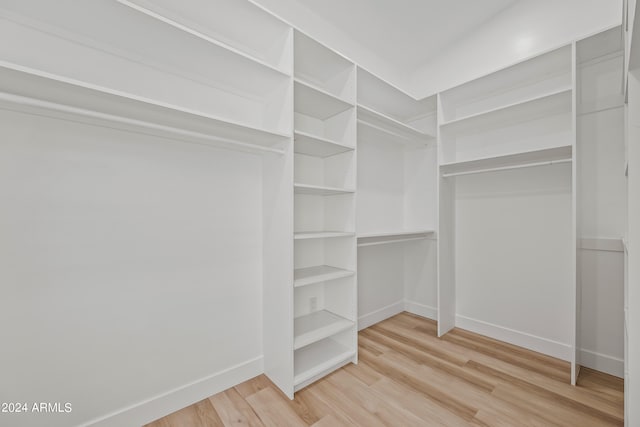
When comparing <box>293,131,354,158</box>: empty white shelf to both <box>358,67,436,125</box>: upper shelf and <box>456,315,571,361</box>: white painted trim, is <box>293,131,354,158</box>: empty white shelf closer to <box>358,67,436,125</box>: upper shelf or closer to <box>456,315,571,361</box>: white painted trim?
<box>358,67,436,125</box>: upper shelf

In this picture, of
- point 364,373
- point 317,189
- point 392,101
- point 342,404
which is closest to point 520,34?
point 392,101

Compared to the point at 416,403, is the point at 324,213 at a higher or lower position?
higher

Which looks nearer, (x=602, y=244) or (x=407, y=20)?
(x=602, y=244)

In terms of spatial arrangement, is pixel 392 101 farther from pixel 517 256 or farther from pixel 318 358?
pixel 318 358

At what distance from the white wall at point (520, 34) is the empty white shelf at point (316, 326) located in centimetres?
240

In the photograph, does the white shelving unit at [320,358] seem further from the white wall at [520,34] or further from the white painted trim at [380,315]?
the white wall at [520,34]

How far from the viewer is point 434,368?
78.2 inches

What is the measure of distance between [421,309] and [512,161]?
1.80m

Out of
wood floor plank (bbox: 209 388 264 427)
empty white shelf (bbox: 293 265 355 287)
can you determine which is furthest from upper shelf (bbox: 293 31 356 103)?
wood floor plank (bbox: 209 388 264 427)

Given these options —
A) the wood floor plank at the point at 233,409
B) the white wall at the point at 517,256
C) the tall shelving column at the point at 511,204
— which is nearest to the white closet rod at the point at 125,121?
the wood floor plank at the point at 233,409

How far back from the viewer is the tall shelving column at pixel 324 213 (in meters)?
1.86

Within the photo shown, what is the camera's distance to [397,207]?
10.0 feet

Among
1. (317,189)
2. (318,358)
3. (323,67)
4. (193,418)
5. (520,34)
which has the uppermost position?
(520,34)

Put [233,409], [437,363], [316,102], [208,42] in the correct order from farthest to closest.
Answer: [437,363]
[316,102]
[233,409]
[208,42]
